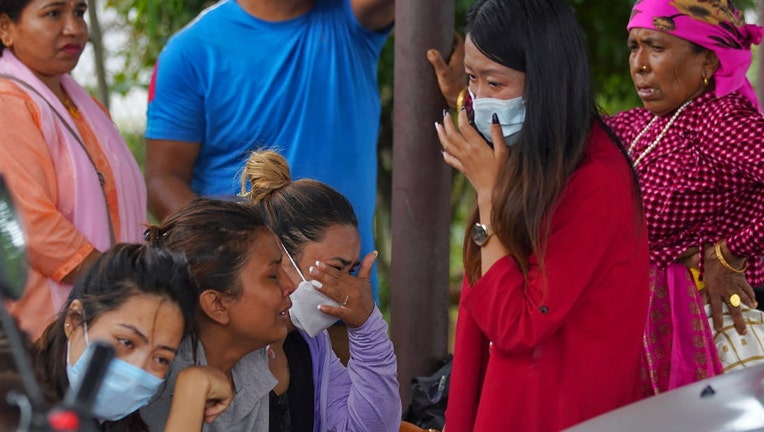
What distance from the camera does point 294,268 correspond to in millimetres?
2820

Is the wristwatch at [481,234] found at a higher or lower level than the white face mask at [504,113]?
lower

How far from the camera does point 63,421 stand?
134cm

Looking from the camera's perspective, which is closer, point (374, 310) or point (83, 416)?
point (83, 416)

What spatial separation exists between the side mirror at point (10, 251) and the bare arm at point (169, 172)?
2.17 metres

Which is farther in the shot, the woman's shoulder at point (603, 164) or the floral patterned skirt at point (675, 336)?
the floral patterned skirt at point (675, 336)

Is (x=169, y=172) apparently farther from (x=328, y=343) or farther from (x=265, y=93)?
(x=328, y=343)

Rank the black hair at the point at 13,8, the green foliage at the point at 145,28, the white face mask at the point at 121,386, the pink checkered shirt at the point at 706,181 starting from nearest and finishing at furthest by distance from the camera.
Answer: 1. the white face mask at the point at 121,386
2. the pink checkered shirt at the point at 706,181
3. the black hair at the point at 13,8
4. the green foliage at the point at 145,28

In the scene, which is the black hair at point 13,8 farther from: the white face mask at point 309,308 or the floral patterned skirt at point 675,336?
the floral patterned skirt at point 675,336

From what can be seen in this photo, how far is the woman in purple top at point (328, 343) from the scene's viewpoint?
2.72m

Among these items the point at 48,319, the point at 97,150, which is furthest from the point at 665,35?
the point at 48,319

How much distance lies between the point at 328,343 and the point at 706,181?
44.3 inches

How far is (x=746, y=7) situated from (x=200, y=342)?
381cm

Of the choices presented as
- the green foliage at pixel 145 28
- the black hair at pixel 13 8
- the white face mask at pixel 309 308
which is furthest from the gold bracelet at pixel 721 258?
the green foliage at pixel 145 28

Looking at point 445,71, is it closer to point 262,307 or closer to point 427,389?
point 427,389
